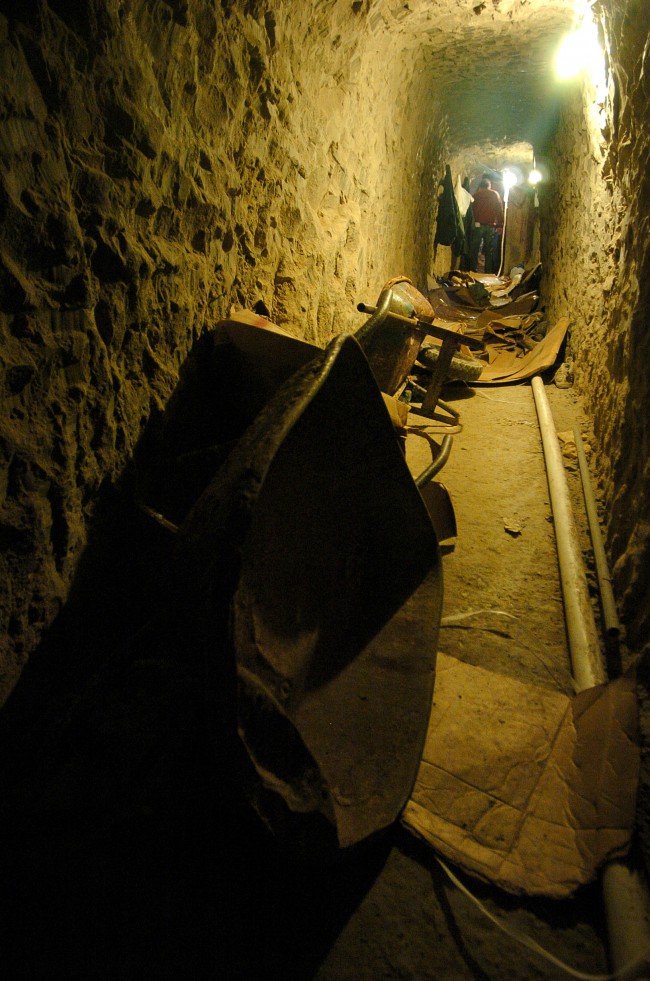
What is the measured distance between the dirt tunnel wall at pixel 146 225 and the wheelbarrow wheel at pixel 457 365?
2.88ft

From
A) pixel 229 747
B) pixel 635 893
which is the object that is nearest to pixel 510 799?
pixel 635 893

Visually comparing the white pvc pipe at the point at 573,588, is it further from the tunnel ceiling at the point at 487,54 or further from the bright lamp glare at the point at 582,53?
the tunnel ceiling at the point at 487,54

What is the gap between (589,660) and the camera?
1.38m

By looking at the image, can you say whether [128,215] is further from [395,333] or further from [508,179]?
[508,179]

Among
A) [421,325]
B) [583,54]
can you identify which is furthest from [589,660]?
[583,54]

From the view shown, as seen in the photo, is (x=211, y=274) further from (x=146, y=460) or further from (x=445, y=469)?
(x=445, y=469)

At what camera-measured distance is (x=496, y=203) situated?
10094 millimetres

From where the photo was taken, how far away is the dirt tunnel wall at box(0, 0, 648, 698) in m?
1.00

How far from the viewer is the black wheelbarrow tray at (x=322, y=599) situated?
771 millimetres

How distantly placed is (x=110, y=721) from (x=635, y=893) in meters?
0.93

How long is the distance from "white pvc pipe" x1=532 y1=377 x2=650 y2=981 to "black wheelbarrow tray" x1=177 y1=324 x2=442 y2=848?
0.37 m

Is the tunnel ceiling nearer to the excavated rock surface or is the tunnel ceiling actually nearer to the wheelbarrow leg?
the excavated rock surface

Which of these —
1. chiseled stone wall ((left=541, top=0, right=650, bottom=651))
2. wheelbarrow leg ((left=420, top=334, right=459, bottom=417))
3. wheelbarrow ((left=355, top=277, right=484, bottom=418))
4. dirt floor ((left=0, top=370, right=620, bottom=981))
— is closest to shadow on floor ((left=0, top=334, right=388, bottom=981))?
dirt floor ((left=0, top=370, right=620, bottom=981))

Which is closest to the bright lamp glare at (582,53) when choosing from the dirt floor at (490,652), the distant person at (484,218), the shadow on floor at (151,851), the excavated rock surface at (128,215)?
the excavated rock surface at (128,215)
